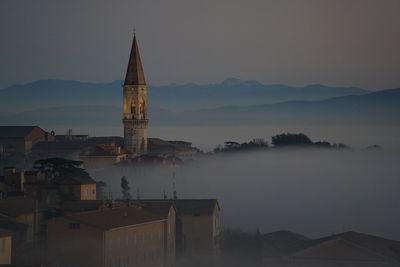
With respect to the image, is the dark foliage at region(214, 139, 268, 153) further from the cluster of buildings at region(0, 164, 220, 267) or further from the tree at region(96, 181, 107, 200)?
the cluster of buildings at region(0, 164, 220, 267)

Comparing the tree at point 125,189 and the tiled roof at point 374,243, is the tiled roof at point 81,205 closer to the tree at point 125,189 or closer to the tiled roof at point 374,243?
the tiled roof at point 374,243

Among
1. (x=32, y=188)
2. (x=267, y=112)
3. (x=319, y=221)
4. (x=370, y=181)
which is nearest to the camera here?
(x=32, y=188)

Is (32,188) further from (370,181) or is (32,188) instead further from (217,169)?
(217,169)

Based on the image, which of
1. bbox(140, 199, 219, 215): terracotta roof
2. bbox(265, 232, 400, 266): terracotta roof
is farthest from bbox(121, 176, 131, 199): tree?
bbox(265, 232, 400, 266): terracotta roof

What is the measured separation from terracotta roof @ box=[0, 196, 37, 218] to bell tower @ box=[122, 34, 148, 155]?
30.7 metres

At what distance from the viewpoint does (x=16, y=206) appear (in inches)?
1390

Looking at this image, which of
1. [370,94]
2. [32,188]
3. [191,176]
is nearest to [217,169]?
[191,176]

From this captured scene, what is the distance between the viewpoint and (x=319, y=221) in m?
43.2

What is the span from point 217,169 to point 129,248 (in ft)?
72.6

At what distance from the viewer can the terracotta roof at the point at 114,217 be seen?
3203 centimetres

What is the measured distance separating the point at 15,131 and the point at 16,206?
1357 inches

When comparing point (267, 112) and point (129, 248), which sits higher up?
point (267, 112)

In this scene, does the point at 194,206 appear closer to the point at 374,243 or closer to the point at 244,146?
the point at 374,243

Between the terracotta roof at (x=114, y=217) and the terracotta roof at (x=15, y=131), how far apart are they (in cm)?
3390
